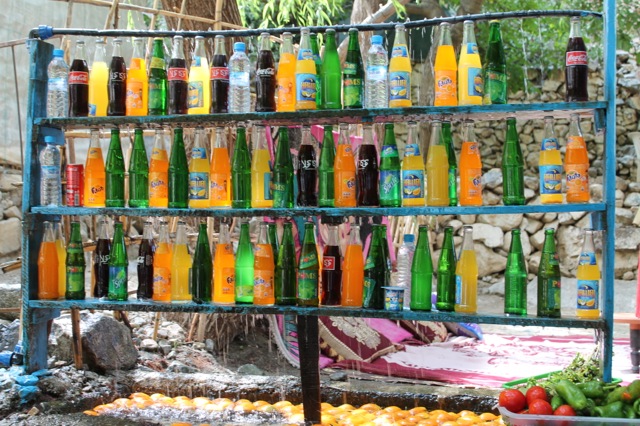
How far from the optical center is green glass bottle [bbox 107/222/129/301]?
139 inches

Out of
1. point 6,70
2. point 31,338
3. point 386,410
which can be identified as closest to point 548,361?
point 386,410

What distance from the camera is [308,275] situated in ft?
10.8

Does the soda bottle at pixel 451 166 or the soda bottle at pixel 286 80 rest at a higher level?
the soda bottle at pixel 286 80

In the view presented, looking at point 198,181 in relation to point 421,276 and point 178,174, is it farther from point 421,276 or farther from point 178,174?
point 421,276

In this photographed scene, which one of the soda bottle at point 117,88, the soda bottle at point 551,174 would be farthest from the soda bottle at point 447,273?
the soda bottle at point 117,88

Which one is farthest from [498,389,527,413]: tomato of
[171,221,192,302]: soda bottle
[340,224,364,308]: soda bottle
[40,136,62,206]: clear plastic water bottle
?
[40,136,62,206]: clear plastic water bottle

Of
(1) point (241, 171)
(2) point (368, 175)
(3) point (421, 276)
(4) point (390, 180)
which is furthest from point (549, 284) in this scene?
(1) point (241, 171)

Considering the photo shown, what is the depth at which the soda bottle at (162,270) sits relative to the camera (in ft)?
11.5

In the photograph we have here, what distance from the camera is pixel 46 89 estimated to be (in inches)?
147

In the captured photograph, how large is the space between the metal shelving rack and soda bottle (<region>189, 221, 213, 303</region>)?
10 cm

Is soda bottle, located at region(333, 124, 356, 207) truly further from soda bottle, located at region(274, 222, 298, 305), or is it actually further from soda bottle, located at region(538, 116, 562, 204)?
soda bottle, located at region(538, 116, 562, 204)

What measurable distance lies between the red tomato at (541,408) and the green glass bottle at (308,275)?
106 cm

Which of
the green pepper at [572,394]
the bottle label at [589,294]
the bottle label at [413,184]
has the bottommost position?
the green pepper at [572,394]

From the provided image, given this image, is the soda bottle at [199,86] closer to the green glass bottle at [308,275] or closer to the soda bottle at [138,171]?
the soda bottle at [138,171]
